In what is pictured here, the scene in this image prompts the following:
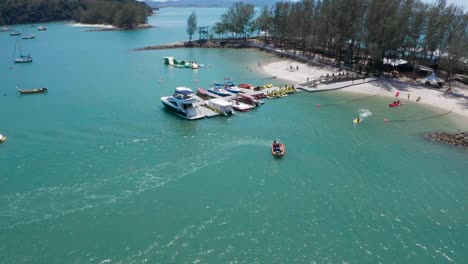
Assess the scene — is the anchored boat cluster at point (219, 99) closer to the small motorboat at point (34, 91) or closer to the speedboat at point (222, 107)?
the speedboat at point (222, 107)

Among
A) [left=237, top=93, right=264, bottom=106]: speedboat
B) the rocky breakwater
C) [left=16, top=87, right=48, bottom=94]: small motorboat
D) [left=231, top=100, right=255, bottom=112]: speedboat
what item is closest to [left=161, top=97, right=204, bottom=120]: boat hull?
[left=231, top=100, right=255, bottom=112]: speedboat

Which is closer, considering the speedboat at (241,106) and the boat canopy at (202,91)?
the speedboat at (241,106)

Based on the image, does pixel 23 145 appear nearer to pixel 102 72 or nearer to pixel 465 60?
pixel 102 72

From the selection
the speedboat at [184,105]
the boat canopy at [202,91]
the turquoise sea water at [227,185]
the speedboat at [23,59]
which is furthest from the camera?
the speedboat at [23,59]

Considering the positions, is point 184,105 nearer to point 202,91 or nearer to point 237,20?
point 202,91

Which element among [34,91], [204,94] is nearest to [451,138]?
[204,94]

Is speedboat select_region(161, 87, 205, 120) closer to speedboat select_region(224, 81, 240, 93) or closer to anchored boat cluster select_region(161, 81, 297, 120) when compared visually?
anchored boat cluster select_region(161, 81, 297, 120)

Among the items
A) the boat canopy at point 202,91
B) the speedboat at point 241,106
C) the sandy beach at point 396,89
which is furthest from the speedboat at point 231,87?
the sandy beach at point 396,89
